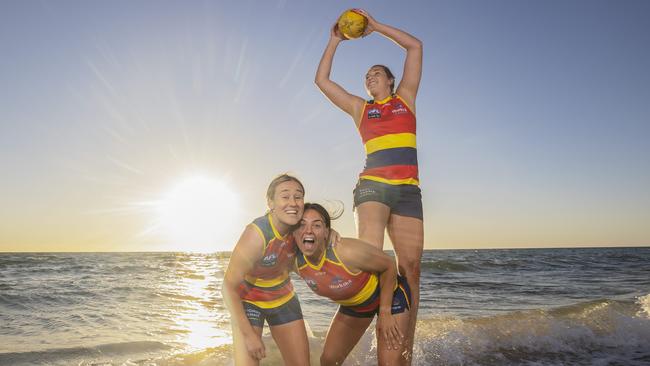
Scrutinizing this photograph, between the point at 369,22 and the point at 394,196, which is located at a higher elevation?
the point at 369,22

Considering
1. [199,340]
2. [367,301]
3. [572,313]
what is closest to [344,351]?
[367,301]

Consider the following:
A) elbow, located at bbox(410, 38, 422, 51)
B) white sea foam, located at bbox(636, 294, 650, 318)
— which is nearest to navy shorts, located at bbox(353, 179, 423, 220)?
elbow, located at bbox(410, 38, 422, 51)

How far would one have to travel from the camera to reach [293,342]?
465 cm

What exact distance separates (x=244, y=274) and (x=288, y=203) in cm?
74

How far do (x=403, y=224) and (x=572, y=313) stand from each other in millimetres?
7786

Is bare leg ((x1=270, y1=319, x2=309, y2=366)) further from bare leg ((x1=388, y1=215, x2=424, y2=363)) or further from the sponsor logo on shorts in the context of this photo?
bare leg ((x1=388, y1=215, x2=424, y2=363))

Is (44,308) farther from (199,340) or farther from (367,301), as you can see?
(367,301)

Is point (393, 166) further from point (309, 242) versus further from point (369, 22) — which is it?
point (369, 22)

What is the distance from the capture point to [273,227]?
417cm

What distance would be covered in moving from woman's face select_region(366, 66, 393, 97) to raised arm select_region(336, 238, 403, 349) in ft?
5.27

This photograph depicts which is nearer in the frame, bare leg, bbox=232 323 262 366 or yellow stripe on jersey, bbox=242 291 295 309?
bare leg, bbox=232 323 262 366

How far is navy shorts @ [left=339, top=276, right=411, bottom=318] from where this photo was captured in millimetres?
4316

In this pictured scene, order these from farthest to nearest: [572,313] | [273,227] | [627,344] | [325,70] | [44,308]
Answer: [44,308], [572,313], [627,344], [325,70], [273,227]

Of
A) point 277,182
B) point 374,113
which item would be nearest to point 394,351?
point 277,182
